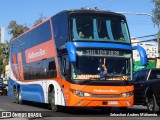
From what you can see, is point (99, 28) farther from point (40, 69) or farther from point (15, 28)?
point (15, 28)

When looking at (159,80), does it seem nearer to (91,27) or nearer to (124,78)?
(124,78)

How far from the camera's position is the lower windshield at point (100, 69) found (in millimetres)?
14883

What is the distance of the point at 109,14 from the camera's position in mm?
16172

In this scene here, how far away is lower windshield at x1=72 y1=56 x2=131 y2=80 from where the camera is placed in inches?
586

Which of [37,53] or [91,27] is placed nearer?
[91,27]

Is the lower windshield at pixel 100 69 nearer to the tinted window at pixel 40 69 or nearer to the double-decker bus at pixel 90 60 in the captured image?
the double-decker bus at pixel 90 60

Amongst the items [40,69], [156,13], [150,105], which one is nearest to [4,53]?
[156,13]

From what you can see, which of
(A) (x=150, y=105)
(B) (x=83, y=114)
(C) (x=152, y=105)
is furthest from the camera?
(A) (x=150, y=105)

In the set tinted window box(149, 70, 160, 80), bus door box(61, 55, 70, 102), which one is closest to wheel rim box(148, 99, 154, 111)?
tinted window box(149, 70, 160, 80)

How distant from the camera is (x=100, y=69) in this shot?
15.0 m

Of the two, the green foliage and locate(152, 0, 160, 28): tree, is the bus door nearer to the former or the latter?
locate(152, 0, 160, 28): tree

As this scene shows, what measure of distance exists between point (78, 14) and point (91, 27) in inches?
28.4

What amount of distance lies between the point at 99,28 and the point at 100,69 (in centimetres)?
170

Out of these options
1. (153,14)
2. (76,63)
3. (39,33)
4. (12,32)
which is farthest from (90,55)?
(12,32)
